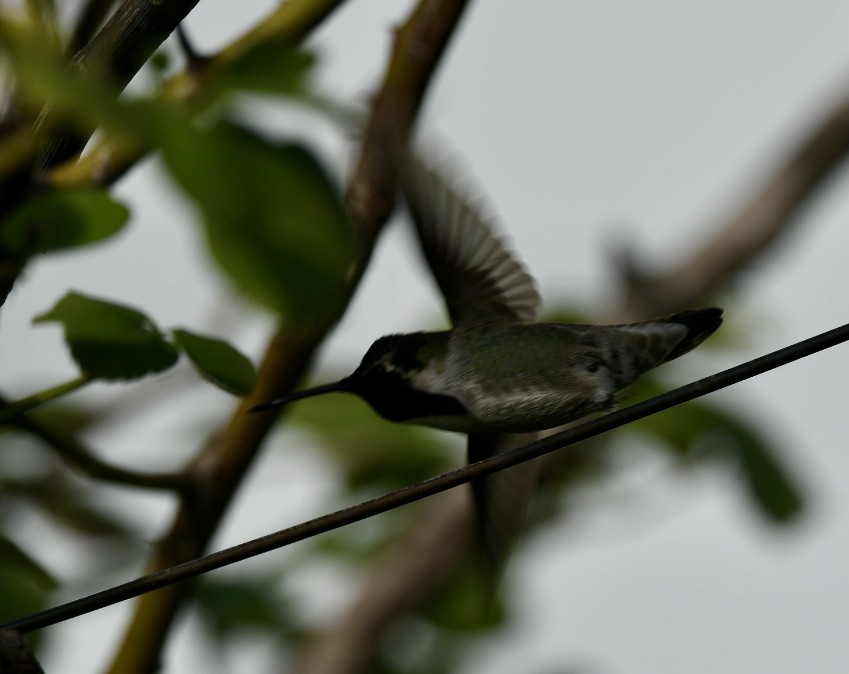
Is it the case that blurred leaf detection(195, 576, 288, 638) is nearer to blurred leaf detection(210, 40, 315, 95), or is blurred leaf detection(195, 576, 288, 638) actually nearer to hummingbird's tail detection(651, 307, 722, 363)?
hummingbird's tail detection(651, 307, 722, 363)

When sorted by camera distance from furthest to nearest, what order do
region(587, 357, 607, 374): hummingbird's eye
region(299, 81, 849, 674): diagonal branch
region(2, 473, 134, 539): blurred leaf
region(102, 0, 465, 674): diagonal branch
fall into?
region(299, 81, 849, 674): diagonal branch
region(2, 473, 134, 539): blurred leaf
region(587, 357, 607, 374): hummingbird's eye
region(102, 0, 465, 674): diagonal branch

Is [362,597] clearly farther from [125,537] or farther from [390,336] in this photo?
[390,336]

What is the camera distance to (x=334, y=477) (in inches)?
134

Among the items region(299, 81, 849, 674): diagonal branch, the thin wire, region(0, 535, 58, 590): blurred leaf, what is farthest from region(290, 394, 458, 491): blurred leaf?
the thin wire

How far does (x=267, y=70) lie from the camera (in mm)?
1483

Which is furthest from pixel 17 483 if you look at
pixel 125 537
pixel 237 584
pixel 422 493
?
pixel 422 493

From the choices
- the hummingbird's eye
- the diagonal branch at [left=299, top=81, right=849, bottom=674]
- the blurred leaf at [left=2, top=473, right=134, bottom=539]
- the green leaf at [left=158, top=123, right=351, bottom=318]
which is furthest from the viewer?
the diagonal branch at [left=299, top=81, right=849, bottom=674]

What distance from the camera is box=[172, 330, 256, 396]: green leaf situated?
4.87ft

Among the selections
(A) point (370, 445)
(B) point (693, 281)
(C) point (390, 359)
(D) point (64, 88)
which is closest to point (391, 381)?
(C) point (390, 359)

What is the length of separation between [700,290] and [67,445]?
3.45m

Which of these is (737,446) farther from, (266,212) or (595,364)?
(266,212)

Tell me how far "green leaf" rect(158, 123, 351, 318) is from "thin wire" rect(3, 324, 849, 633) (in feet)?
1.35

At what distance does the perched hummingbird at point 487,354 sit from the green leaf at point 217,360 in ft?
0.85

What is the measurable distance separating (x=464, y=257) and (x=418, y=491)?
984 mm
